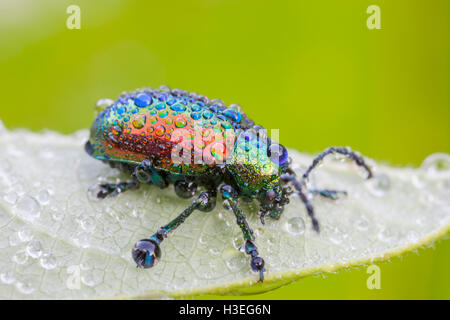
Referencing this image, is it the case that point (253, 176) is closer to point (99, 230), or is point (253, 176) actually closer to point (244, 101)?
point (99, 230)

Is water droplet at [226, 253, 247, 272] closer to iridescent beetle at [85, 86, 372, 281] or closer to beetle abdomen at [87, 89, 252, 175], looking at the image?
iridescent beetle at [85, 86, 372, 281]

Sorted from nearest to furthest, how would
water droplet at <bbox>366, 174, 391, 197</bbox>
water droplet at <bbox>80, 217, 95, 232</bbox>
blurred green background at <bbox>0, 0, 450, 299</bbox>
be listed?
water droplet at <bbox>80, 217, 95, 232</bbox>, water droplet at <bbox>366, 174, 391, 197</bbox>, blurred green background at <bbox>0, 0, 450, 299</bbox>

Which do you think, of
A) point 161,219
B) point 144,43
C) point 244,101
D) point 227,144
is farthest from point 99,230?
point 144,43

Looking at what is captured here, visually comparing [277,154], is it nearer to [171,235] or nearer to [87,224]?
[171,235]

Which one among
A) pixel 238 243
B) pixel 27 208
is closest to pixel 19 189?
pixel 27 208

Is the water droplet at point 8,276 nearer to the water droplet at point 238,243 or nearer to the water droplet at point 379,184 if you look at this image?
the water droplet at point 238,243

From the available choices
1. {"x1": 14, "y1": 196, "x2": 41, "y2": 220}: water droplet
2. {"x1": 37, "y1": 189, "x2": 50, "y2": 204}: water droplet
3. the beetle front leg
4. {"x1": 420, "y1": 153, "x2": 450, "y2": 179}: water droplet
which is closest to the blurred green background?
{"x1": 420, "y1": 153, "x2": 450, "y2": 179}: water droplet
